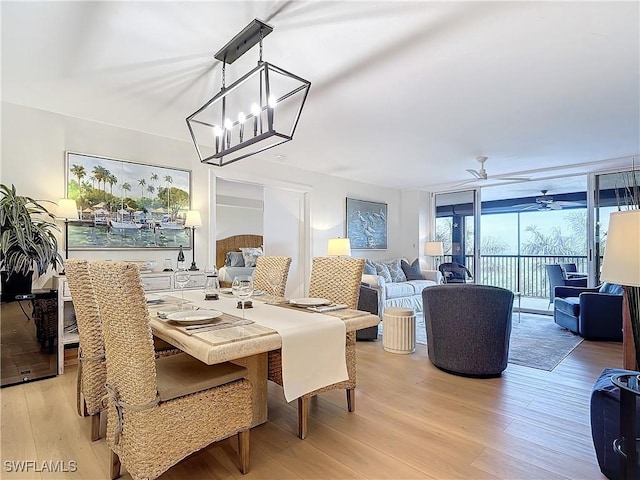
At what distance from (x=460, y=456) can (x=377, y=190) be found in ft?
19.0

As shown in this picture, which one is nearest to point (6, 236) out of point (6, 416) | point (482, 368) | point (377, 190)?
point (6, 416)

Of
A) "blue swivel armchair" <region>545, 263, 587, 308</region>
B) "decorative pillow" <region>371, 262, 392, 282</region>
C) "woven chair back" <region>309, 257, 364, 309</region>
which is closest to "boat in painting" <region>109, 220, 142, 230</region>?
"woven chair back" <region>309, 257, 364, 309</region>

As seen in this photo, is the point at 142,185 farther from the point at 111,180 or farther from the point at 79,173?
the point at 79,173

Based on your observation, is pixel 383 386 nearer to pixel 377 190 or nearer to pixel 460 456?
pixel 460 456

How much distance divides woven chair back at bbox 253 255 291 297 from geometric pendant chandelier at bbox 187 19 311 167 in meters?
0.90

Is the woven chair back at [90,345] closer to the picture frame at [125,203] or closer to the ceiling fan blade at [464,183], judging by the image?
the picture frame at [125,203]

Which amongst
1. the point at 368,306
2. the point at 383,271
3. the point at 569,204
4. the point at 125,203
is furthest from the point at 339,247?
the point at 569,204

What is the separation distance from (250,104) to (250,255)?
415cm

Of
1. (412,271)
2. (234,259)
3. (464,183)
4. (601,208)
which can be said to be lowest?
(412,271)

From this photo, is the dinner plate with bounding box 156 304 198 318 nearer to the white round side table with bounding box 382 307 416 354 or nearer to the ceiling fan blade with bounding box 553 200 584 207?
the white round side table with bounding box 382 307 416 354

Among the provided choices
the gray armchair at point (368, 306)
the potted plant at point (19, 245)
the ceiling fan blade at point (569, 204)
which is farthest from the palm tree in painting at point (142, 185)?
the ceiling fan blade at point (569, 204)

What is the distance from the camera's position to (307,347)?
1740 millimetres

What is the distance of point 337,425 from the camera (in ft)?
7.20

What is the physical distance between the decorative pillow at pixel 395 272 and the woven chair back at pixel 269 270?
12.4 feet
